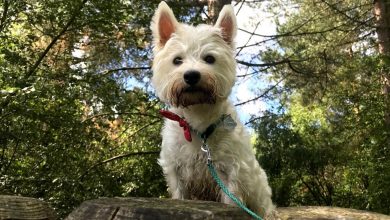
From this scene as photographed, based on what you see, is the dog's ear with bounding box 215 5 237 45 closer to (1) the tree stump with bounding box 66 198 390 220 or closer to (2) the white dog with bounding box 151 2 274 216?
(2) the white dog with bounding box 151 2 274 216

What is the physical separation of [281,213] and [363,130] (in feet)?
16.4

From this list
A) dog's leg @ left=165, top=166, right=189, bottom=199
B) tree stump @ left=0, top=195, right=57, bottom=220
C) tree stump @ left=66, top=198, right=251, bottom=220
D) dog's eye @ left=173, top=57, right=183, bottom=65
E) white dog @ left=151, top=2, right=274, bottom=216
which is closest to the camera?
tree stump @ left=66, top=198, right=251, bottom=220

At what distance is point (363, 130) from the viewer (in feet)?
34.8

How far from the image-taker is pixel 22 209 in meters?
3.66

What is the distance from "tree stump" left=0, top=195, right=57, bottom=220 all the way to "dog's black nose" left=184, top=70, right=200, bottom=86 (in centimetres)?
153

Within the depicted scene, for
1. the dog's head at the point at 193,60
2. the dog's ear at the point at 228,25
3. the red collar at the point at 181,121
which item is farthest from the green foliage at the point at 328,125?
the red collar at the point at 181,121

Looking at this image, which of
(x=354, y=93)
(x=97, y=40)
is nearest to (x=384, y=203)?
(x=354, y=93)

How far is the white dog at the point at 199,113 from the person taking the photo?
3838 millimetres

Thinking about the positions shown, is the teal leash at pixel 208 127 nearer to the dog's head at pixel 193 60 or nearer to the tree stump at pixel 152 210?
the dog's head at pixel 193 60

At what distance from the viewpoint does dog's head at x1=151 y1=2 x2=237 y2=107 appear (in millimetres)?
3781

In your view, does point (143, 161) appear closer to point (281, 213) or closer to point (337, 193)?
point (281, 213)

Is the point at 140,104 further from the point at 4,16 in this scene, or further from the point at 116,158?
the point at 4,16

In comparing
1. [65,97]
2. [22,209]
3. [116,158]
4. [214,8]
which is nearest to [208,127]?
[22,209]

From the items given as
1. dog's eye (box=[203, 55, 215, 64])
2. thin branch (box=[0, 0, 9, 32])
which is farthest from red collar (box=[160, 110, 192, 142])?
thin branch (box=[0, 0, 9, 32])
